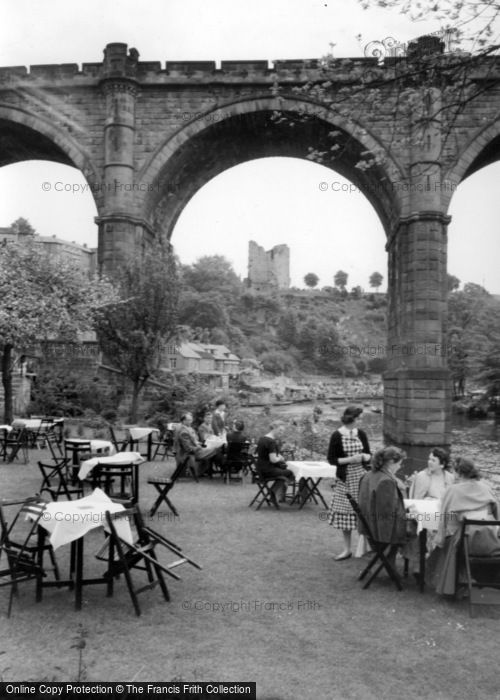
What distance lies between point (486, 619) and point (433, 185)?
16.2m

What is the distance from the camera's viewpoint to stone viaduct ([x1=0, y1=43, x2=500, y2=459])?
1855 centimetres

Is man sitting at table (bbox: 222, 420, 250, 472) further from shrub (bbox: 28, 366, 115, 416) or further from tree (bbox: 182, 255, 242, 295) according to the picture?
tree (bbox: 182, 255, 242, 295)

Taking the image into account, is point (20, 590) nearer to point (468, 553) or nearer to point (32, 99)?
point (468, 553)

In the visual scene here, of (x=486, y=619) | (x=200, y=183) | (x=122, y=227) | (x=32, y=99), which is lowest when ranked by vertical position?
(x=486, y=619)

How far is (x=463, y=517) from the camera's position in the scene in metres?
5.16

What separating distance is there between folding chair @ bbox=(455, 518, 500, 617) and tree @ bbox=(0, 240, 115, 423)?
38.5 ft

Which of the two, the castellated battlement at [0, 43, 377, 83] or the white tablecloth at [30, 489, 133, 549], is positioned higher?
the castellated battlement at [0, 43, 377, 83]

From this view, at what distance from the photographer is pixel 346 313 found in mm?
127750

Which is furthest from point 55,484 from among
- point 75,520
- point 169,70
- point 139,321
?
point 169,70

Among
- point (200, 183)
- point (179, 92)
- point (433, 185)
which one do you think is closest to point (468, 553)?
point (433, 185)

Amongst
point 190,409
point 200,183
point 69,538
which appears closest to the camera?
point 69,538

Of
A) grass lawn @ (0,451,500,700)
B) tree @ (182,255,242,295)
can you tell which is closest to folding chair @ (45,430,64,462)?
grass lawn @ (0,451,500,700)

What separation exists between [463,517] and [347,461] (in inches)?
60.4

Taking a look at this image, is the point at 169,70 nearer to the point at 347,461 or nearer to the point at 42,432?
the point at 42,432
